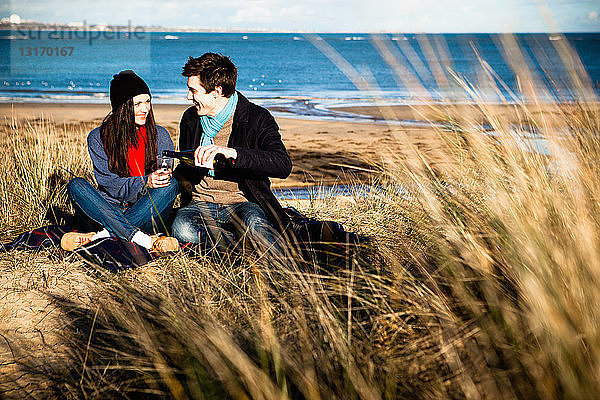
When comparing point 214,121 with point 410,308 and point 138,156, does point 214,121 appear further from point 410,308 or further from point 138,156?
point 410,308

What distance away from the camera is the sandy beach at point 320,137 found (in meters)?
7.12

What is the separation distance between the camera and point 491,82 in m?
2.77

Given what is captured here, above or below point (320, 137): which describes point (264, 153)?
above

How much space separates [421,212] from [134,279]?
1.53 metres

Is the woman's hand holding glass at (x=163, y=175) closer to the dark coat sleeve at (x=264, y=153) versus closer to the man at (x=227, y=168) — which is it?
the man at (x=227, y=168)

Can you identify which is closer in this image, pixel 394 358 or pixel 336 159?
pixel 394 358

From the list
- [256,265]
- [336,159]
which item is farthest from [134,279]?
[336,159]

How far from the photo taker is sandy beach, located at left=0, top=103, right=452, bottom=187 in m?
7.12

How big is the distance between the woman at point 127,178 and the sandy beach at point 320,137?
7.47 ft

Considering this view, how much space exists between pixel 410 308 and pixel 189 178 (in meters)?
2.26

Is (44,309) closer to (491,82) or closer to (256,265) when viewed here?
(256,265)

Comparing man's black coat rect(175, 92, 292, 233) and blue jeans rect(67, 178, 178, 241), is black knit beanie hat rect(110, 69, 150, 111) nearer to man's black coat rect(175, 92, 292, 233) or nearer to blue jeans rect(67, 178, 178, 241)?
man's black coat rect(175, 92, 292, 233)

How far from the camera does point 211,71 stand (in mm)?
3500
